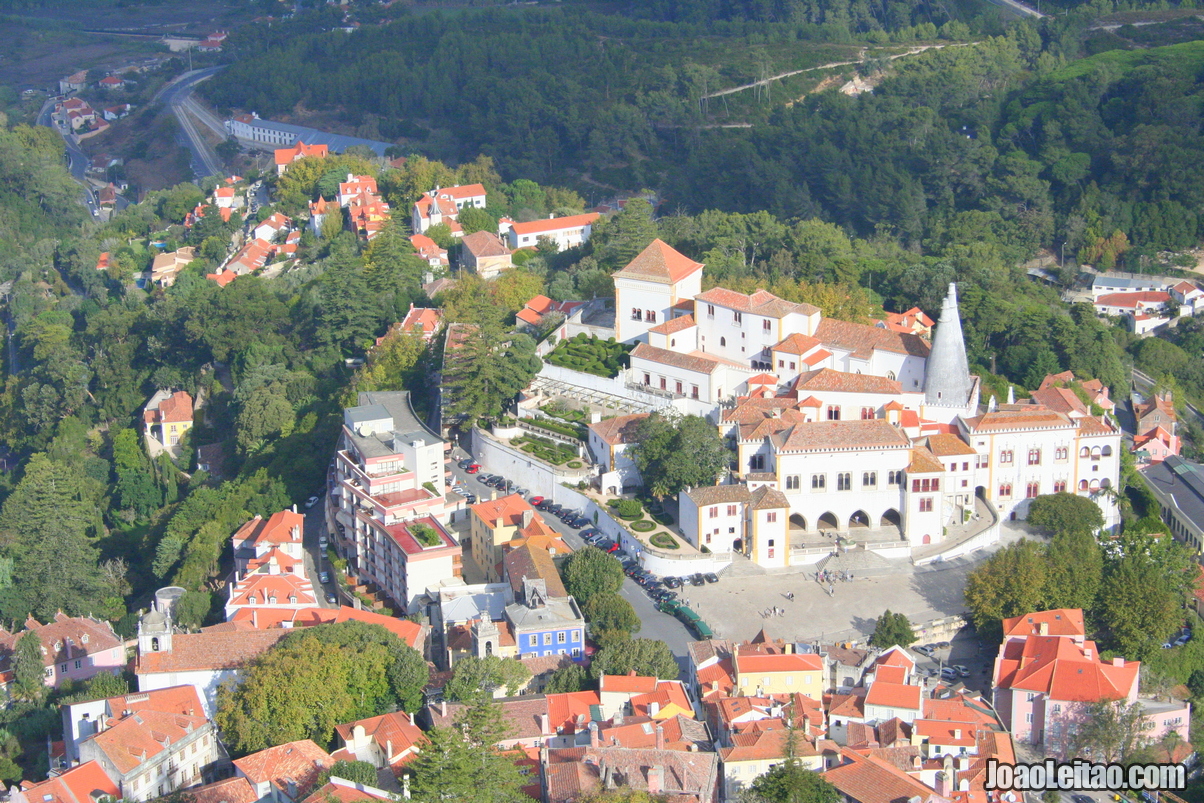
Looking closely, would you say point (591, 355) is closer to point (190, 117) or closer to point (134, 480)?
point (134, 480)

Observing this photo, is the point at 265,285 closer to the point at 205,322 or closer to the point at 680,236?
the point at 205,322

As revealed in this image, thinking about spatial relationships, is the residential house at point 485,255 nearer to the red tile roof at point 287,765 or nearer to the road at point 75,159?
the red tile roof at point 287,765

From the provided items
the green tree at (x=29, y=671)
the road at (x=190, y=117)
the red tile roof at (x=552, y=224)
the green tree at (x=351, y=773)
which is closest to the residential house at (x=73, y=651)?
the green tree at (x=29, y=671)

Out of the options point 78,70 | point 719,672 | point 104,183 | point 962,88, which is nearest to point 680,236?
point 719,672

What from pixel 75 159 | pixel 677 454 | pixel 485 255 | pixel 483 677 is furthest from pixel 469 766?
pixel 75 159

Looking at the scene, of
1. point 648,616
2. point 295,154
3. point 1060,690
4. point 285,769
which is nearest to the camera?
point 285,769

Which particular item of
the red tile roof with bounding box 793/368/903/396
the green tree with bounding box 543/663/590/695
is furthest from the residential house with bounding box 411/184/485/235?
the green tree with bounding box 543/663/590/695

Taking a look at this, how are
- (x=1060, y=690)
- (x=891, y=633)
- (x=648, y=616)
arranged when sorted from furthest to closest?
(x=648, y=616) < (x=891, y=633) < (x=1060, y=690)
